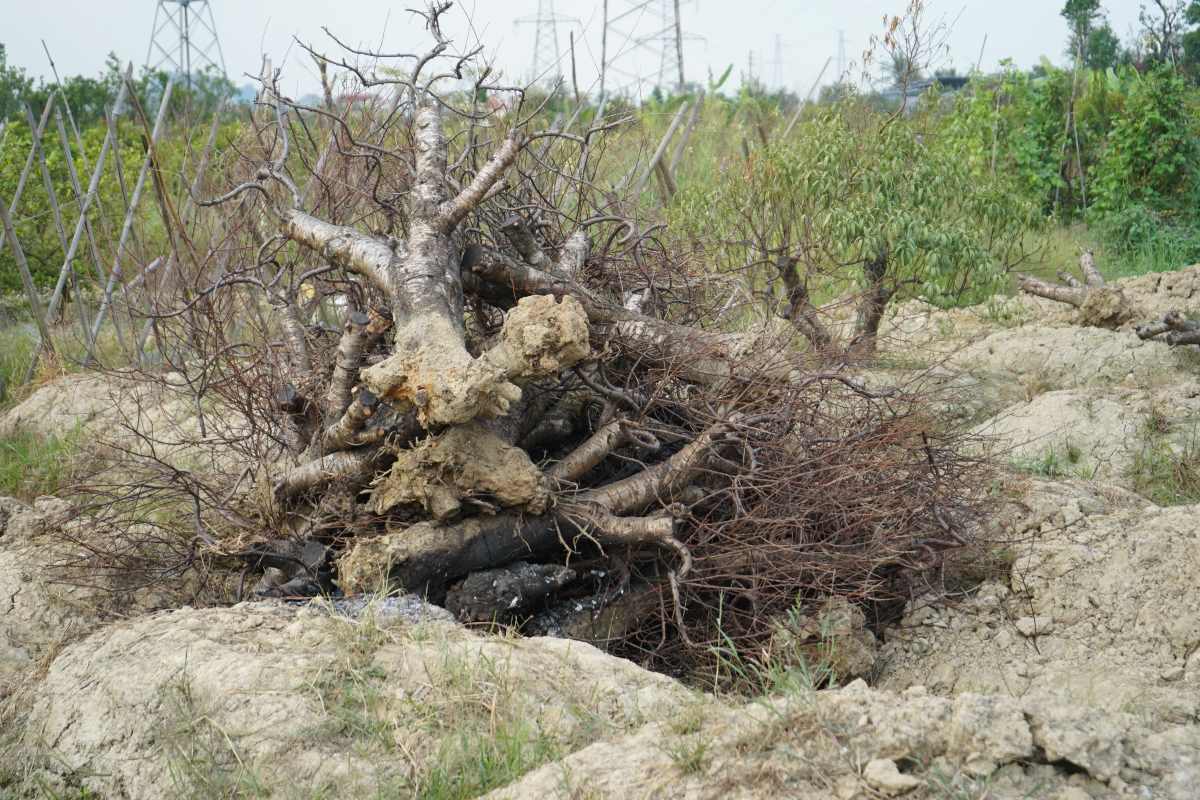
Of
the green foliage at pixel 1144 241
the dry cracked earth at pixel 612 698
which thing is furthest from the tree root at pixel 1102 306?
the dry cracked earth at pixel 612 698

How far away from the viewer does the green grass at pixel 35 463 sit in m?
6.73

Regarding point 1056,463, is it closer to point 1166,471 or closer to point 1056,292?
point 1166,471

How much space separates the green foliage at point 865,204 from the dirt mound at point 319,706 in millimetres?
4407

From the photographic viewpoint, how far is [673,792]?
2.38 metres

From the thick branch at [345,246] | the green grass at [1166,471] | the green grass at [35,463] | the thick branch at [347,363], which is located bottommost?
the green grass at [1166,471]

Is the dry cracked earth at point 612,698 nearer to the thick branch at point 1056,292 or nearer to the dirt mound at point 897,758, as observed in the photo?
the dirt mound at point 897,758

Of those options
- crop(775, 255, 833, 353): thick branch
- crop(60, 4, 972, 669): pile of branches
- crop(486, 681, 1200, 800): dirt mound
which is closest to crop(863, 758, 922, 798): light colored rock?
crop(486, 681, 1200, 800): dirt mound

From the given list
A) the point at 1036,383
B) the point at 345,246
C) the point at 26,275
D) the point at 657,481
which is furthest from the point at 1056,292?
the point at 26,275

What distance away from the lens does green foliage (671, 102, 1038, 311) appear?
7410mm

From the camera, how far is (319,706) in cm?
305

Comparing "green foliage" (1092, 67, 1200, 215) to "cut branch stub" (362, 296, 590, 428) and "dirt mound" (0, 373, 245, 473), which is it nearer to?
"dirt mound" (0, 373, 245, 473)

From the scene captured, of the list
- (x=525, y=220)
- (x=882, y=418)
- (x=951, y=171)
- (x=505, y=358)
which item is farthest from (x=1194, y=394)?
(x=505, y=358)

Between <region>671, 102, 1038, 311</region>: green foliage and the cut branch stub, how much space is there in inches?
136

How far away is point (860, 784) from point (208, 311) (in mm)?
3715
